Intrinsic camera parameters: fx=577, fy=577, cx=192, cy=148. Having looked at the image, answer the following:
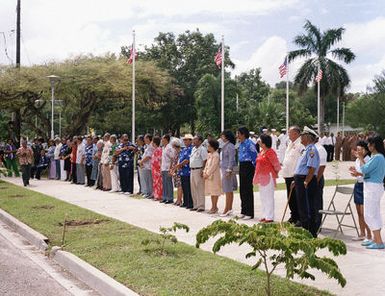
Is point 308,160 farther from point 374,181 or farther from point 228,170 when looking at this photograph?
point 228,170

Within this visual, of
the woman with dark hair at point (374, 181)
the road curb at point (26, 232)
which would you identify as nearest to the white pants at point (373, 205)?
the woman with dark hair at point (374, 181)

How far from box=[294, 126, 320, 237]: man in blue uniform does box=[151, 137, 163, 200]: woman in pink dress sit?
Answer: 6.33 metres

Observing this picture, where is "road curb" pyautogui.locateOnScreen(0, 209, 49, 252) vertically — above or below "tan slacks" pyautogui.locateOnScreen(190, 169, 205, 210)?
below

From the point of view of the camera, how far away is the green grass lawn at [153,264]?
6.39m

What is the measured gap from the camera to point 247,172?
12234 millimetres

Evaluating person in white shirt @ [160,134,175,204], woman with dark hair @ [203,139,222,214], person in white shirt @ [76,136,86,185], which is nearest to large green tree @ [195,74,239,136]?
person in white shirt @ [76,136,86,185]

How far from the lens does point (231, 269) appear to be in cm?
723

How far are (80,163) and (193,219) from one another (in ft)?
34.1

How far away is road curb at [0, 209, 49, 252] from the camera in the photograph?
10.0 metres

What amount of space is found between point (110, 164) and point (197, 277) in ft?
39.3

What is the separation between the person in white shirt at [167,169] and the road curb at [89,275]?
6.06 m

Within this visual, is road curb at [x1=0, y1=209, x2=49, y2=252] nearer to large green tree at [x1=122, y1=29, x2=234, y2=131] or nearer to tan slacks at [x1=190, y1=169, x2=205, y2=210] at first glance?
tan slacks at [x1=190, y1=169, x2=205, y2=210]

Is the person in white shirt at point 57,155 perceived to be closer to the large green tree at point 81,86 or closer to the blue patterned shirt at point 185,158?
the large green tree at point 81,86

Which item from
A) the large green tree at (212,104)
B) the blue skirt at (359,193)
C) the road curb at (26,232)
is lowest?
the road curb at (26,232)
